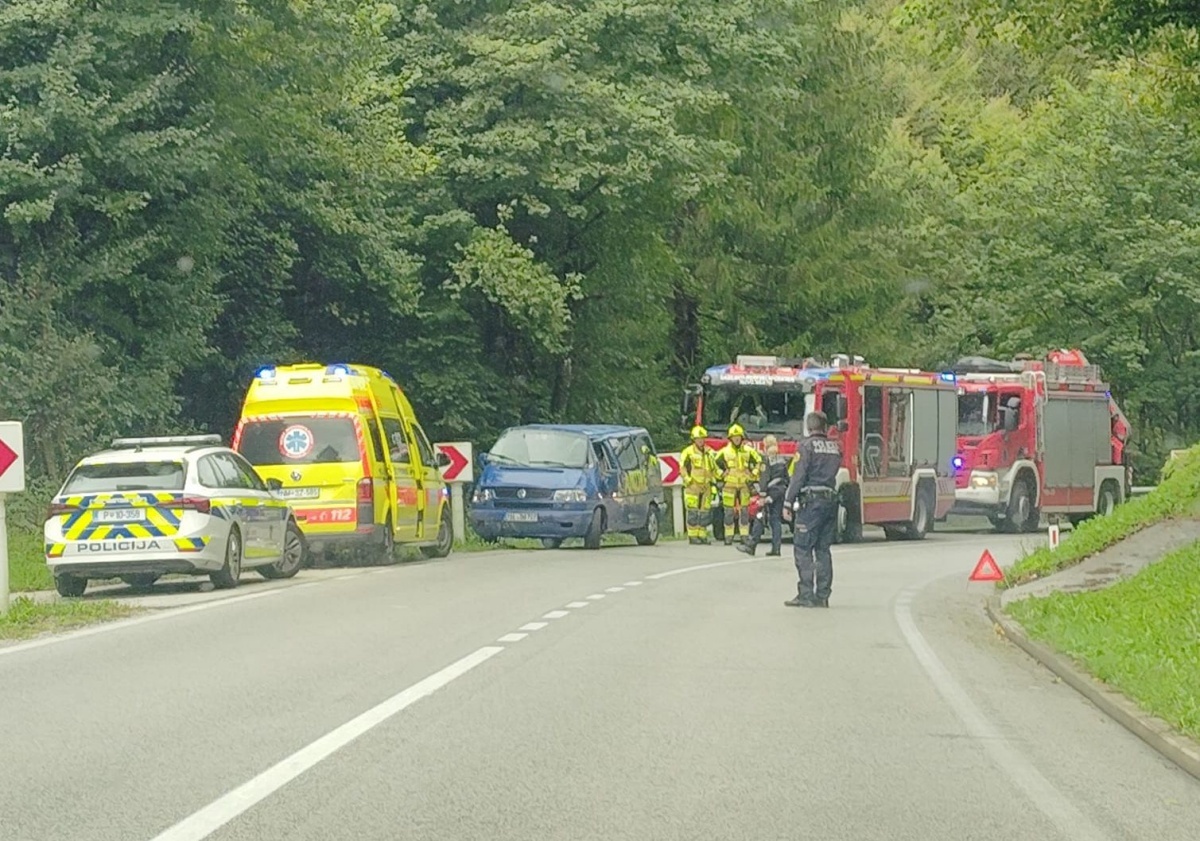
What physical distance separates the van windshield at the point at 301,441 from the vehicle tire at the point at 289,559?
1461 mm

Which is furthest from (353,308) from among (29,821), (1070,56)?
(1070,56)

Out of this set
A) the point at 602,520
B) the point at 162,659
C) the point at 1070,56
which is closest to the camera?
the point at 162,659

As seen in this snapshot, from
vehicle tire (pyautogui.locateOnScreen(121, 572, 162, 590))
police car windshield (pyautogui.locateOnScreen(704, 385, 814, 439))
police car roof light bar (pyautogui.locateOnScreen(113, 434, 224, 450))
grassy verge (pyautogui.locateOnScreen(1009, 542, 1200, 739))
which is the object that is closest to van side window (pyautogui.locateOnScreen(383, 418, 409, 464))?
police car roof light bar (pyautogui.locateOnScreen(113, 434, 224, 450))

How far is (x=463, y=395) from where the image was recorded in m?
37.7

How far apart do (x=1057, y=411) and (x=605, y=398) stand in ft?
29.6

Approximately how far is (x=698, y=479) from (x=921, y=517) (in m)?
6.75

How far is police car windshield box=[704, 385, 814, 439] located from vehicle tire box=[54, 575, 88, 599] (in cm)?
1524

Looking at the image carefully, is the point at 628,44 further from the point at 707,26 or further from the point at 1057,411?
the point at 1057,411

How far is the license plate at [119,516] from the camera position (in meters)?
20.2

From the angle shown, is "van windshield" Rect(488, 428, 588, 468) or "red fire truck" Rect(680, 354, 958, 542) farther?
"red fire truck" Rect(680, 354, 958, 542)

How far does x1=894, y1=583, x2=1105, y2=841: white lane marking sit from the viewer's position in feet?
26.8

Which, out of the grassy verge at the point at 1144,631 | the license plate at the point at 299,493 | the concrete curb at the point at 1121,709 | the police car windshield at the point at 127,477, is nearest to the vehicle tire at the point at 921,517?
the license plate at the point at 299,493

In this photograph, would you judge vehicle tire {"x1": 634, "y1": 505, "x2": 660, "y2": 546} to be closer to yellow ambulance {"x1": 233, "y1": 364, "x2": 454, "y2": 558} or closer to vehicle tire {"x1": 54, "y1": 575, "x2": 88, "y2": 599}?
yellow ambulance {"x1": 233, "y1": 364, "x2": 454, "y2": 558}

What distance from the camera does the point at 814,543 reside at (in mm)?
19453
